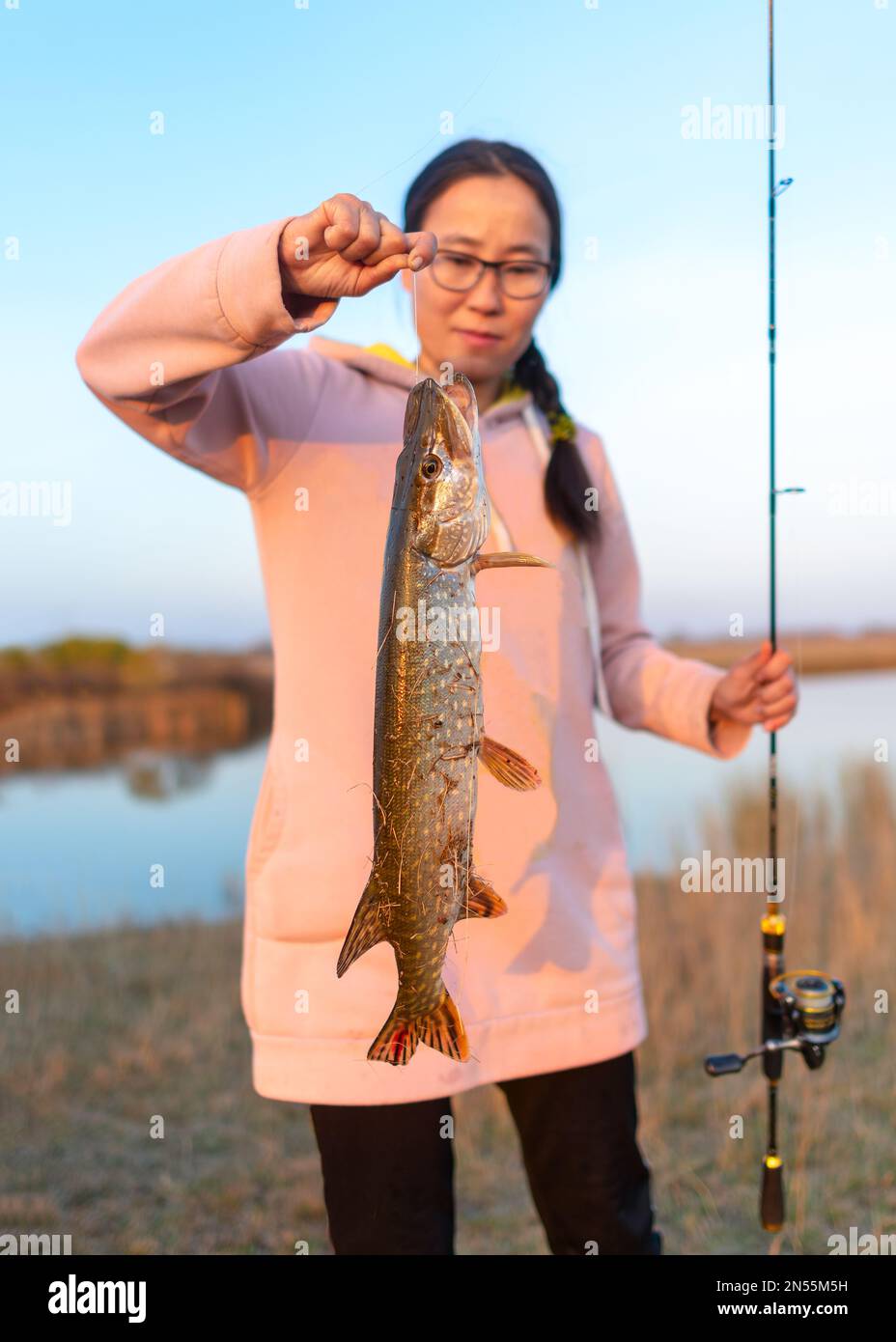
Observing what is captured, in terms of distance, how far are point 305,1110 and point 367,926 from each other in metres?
4.12

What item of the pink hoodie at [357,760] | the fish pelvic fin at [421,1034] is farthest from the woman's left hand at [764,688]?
the fish pelvic fin at [421,1034]

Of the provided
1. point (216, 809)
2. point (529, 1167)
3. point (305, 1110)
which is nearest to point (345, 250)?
point (529, 1167)

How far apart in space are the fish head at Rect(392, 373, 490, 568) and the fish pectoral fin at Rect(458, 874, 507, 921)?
495mm

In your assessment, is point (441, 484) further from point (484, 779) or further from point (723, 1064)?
point (723, 1064)

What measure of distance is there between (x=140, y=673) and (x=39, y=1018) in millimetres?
13541

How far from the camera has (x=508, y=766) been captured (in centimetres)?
151

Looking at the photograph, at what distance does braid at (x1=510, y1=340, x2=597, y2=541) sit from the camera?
257 cm

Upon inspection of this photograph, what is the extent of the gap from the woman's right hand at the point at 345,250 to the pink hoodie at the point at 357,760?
381 millimetres

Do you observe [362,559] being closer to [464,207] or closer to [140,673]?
[464,207]

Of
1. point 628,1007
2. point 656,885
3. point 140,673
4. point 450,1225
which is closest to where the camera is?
point 450,1225

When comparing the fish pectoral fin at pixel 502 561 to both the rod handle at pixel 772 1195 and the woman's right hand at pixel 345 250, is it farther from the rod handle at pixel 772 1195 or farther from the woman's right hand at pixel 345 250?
the rod handle at pixel 772 1195

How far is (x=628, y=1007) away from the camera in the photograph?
8.15 feet

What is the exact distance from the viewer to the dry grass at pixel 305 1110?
4141 mm
